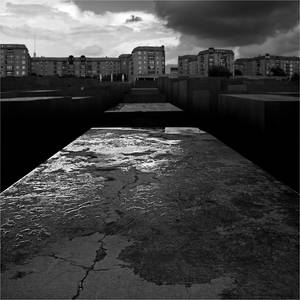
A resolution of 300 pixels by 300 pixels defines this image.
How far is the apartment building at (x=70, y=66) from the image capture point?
521ft

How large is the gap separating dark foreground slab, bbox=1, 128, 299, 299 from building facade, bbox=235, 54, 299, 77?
170 metres

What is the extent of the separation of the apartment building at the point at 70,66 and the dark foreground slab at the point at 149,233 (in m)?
160

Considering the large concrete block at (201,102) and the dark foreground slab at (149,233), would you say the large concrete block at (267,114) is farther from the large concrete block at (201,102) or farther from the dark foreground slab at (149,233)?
the large concrete block at (201,102)

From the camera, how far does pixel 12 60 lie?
142 meters

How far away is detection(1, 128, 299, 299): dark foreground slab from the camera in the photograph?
1.44 metres

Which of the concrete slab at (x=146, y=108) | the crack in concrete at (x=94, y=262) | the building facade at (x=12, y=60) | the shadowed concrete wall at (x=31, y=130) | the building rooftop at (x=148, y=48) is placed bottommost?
the crack in concrete at (x=94, y=262)

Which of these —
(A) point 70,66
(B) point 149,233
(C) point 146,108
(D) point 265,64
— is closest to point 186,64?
(D) point 265,64

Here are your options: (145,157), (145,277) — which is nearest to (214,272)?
(145,277)

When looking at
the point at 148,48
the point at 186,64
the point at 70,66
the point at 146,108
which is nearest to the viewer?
the point at 146,108

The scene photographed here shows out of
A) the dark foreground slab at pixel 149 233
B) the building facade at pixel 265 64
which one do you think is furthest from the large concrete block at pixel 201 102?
the building facade at pixel 265 64

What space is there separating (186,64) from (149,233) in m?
189

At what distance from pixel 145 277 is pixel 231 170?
2108mm

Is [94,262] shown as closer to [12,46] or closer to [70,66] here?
[12,46]

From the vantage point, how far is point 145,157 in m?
4.06
